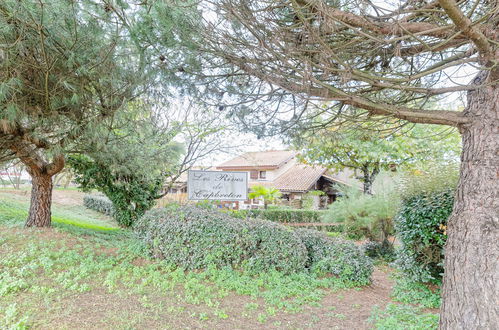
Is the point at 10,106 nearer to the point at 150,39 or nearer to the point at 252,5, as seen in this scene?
the point at 150,39

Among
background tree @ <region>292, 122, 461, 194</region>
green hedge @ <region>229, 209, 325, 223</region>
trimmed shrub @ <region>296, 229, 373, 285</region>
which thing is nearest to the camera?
trimmed shrub @ <region>296, 229, 373, 285</region>

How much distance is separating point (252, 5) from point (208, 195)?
414cm

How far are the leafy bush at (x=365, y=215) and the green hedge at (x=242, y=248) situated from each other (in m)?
2.52

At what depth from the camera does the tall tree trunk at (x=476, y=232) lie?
2.43 metres

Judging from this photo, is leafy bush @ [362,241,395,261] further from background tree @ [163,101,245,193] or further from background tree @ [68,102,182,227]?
background tree @ [68,102,182,227]

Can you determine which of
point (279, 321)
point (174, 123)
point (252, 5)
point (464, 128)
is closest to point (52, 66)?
point (252, 5)

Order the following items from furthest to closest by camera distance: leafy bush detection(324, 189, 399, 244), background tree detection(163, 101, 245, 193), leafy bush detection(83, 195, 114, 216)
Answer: leafy bush detection(83, 195, 114, 216), background tree detection(163, 101, 245, 193), leafy bush detection(324, 189, 399, 244)

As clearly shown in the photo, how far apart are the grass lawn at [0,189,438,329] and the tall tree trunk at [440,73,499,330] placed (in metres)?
0.87

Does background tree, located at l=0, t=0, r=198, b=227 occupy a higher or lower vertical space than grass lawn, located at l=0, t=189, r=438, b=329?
higher

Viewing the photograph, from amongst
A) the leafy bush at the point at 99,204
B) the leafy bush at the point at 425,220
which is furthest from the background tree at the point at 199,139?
the leafy bush at the point at 425,220

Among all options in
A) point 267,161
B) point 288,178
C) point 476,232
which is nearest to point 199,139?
point 476,232

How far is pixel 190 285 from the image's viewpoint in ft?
13.6

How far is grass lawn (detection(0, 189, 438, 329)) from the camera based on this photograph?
3.18 m

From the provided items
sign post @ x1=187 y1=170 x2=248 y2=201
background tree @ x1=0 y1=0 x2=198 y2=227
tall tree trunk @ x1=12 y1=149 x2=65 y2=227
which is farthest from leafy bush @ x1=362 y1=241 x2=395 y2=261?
tall tree trunk @ x1=12 y1=149 x2=65 y2=227
